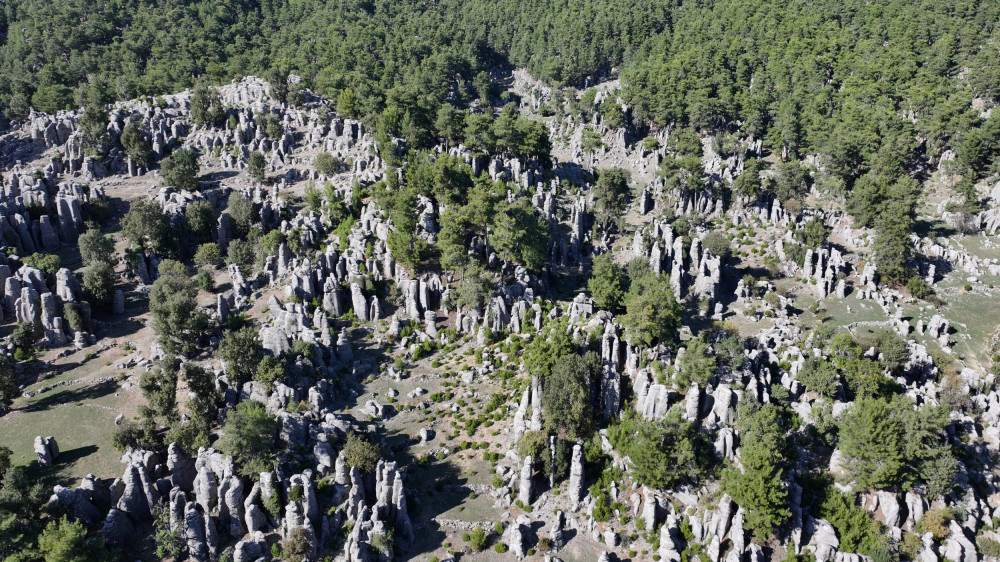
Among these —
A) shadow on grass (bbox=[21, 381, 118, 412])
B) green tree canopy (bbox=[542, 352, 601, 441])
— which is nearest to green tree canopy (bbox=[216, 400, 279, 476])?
shadow on grass (bbox=[21, 381, 118, 412])

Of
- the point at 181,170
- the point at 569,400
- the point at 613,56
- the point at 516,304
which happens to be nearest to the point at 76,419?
the point at 516,304

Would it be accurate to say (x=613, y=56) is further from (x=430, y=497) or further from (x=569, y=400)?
(x=430, y=497)

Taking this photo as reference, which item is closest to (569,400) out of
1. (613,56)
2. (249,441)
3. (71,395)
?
(249,441)

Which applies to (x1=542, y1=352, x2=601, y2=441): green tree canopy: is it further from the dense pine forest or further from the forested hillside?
the forested hillside

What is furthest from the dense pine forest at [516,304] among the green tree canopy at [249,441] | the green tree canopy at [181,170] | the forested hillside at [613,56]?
the forested hillside at [613,56]

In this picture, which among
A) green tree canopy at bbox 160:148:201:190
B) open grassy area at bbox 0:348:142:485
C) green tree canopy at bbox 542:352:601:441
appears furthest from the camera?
green tree canopy at bbox 160:148:201:190

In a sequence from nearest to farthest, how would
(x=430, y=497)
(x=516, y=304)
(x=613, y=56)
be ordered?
(x=430, y=497), (x=516, y=304), (x=613, y=56)

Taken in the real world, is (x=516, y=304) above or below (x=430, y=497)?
above

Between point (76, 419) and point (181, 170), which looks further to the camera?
point (181, 170)

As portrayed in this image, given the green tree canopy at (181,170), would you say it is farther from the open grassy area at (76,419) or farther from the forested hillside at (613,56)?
the open grassy area at (76,419)

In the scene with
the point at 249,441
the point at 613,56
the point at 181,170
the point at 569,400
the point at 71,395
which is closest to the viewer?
the point at 249,441

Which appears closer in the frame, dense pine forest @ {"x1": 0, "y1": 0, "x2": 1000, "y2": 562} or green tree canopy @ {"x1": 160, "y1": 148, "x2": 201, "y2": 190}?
dense pine forest @ {"x1": 0, "y1": 0, "x2": 1000, "y2": 562}

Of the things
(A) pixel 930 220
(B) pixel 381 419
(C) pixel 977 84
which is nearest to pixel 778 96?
(C) pixel 977 84

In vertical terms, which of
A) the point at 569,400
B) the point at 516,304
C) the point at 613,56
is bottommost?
the point at 569,400
